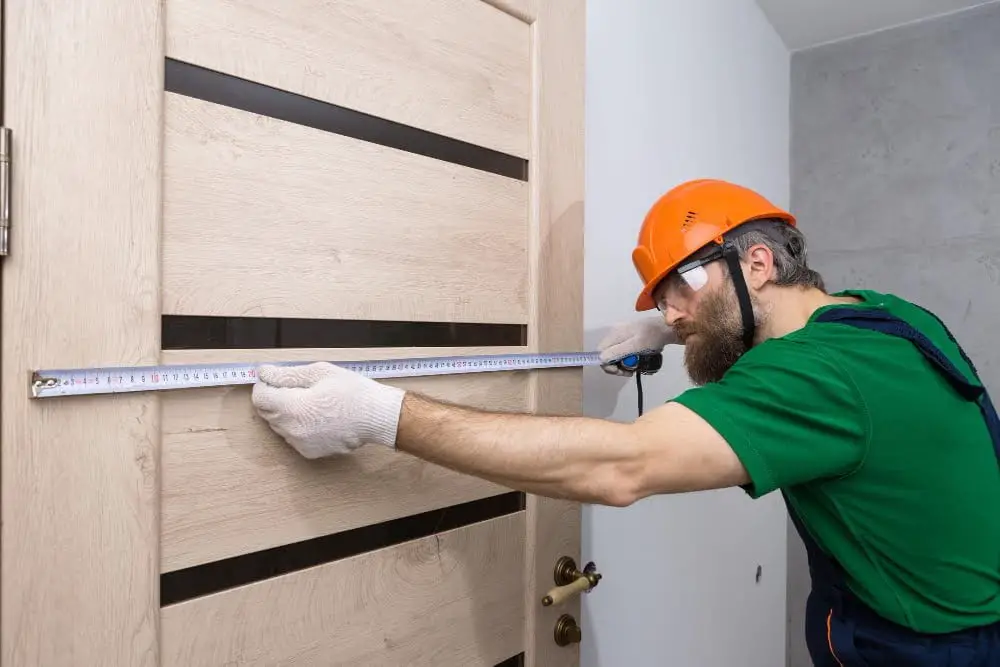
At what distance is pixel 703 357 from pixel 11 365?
44.2 inches

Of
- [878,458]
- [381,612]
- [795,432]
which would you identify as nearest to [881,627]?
[878,458]

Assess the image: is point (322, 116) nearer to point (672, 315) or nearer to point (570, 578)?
point (672, 315)

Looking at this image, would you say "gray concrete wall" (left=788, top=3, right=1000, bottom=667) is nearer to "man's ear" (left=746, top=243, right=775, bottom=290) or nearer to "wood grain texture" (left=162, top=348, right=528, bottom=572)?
"man's ear" (left=746, top=243, right=775, bottom=290)

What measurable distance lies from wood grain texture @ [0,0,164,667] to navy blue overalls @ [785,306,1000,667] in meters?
1.06

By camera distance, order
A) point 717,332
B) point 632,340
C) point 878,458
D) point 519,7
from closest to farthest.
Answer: point 878,458, point 519,7, point 717,332, point 632,340

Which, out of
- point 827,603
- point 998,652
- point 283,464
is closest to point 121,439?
point 283,464

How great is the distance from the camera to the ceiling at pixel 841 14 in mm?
2299

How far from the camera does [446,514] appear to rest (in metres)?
1.12

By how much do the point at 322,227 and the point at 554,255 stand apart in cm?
50

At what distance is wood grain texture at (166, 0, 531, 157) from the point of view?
798 millimetres

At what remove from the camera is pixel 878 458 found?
1008 mm

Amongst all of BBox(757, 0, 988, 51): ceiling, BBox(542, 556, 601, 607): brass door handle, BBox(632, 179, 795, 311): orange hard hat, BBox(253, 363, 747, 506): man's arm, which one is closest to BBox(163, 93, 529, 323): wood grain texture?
BBox(253, 363, 747, 506): man's arm

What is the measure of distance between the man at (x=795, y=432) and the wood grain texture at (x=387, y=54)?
1.29 feet

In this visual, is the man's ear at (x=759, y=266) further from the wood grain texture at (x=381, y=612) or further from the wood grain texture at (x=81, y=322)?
the wood grain texture at (x=81, y=322)
